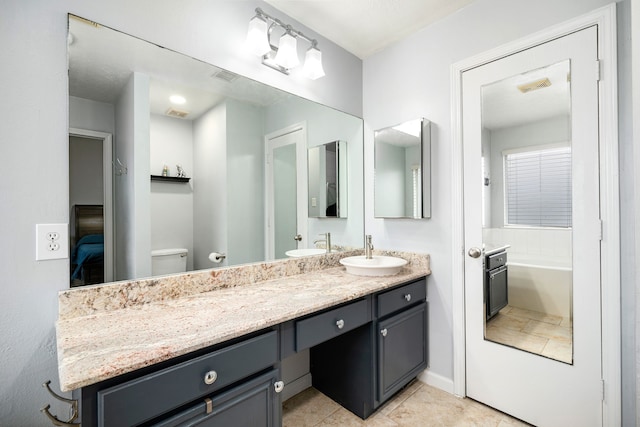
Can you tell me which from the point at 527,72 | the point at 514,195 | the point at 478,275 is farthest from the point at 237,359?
the point at 527,72

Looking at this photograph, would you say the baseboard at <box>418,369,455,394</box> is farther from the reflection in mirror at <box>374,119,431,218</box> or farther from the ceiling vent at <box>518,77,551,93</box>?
the ceiling vent at <box>518,77,551,93</box>

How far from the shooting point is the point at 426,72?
2045 millimetres

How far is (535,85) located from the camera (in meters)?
1.64

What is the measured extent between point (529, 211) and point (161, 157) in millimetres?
1997

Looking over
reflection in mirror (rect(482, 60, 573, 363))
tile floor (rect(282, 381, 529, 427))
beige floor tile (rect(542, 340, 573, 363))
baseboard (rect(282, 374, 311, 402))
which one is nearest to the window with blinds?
reflection in mirror (rect(482, 60, 573, 363))

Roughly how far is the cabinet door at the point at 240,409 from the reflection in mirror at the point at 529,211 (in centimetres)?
138

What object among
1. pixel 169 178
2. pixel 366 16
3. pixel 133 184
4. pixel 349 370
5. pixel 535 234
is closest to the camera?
pixel 133 184

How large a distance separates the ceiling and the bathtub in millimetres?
1613

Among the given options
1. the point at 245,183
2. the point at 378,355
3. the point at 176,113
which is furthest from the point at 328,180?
the point at 378,355

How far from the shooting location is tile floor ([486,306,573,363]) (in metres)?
1.55

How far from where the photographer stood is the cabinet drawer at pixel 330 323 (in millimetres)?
1274

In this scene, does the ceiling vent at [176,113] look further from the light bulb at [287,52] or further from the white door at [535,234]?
the white door at [535,234]

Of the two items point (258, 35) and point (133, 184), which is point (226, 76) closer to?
point (258, 35)

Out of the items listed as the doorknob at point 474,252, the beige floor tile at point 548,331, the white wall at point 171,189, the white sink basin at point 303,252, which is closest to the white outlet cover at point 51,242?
the white wall at point 171,189
